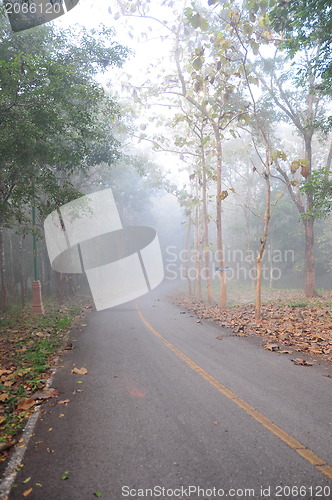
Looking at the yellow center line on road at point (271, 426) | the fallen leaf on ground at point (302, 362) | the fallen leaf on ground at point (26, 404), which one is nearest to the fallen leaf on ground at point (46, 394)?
the fallen leaf on ground at point (26, 404)

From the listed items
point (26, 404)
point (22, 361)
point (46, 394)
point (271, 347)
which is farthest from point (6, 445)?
point (271, 347)

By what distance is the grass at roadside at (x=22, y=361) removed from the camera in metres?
4.68

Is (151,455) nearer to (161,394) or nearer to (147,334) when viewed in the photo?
(161,394)

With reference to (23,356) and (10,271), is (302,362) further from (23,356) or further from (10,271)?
(10,271)

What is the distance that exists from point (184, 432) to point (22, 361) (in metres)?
4.84

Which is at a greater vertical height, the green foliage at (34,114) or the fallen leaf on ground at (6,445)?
the green foliage at (34,114)

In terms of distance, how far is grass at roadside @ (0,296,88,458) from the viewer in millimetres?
4680

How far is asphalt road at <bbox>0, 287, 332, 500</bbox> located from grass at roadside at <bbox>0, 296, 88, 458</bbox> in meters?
0.33

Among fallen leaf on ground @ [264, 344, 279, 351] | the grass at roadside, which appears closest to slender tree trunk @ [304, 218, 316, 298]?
fallen leaf on ground @ [264, 344, 279, 351]

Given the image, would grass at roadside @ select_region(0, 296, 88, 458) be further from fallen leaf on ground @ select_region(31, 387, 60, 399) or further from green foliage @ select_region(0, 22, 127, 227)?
green foliage @ select_region(0, 22, 127, 227)

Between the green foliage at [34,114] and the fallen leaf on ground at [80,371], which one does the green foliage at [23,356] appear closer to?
the fallen leaf on ground at [80,371]

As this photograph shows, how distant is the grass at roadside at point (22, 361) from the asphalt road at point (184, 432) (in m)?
0.33

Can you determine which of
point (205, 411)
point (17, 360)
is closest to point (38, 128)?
point (17, 360)

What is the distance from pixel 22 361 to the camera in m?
7.57
